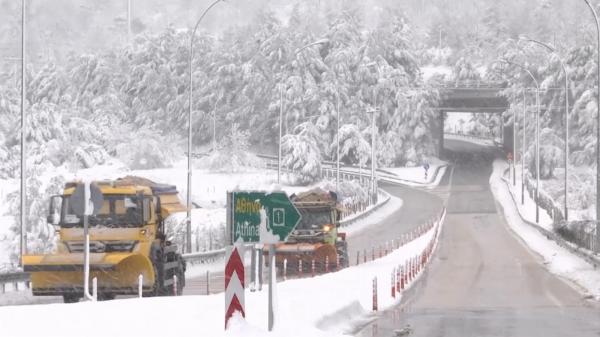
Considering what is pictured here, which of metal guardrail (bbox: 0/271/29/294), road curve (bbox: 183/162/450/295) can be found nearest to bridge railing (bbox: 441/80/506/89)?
road curve (bbox: 183/162/450/295)

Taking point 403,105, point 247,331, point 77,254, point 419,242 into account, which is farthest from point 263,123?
point 247,331

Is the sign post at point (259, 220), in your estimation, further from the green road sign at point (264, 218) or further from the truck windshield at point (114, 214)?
the truck windshield at point (114, 214)

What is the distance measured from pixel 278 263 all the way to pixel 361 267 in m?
3.05

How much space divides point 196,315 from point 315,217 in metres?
23.1

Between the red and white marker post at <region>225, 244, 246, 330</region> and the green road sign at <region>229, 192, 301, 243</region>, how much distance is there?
27 cm

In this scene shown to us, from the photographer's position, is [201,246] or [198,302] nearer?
[198,302]

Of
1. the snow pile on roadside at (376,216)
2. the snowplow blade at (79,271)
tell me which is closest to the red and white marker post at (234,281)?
the snowplow blade at (79,271)

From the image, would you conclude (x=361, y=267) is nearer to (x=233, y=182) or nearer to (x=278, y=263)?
(x=278, y=263)

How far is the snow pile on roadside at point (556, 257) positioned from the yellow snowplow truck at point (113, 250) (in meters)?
12.2

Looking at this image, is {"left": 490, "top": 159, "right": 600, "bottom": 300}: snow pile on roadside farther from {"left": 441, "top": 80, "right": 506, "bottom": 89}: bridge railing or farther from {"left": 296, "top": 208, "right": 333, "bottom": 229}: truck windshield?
{"left": 441, "top": 80, "right": 506, "bottom": 89}: bridge railing

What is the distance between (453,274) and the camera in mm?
41094

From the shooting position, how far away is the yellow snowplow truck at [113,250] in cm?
2517

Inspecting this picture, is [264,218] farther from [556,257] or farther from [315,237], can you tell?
[556,257]

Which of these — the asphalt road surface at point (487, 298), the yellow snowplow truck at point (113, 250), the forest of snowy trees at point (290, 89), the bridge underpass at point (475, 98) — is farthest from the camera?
the bridge underpass at point (475, 98)
